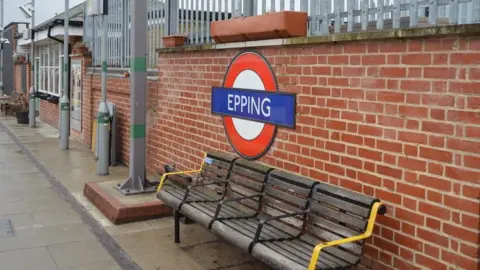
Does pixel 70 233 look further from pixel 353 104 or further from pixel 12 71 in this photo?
pixel 12 71

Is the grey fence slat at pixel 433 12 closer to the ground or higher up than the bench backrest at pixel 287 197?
higher up

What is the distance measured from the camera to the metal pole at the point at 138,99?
6.65m

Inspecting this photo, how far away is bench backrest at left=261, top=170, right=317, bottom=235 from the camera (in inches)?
170

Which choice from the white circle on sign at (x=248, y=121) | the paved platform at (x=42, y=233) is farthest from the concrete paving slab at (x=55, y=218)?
the white circle on sign at (x=248, y=121)

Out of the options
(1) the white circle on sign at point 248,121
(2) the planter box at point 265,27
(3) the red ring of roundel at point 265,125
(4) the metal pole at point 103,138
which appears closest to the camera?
(2) the planter box at point 265,27

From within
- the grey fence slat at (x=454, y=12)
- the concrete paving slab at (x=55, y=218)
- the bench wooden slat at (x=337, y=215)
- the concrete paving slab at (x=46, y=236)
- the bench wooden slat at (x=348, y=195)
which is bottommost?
the concrete paving slab at (x=46, y=236)

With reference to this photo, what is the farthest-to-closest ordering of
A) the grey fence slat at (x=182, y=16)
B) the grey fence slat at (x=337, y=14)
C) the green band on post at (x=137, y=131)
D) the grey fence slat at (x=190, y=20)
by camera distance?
1. the grey fence slat at (x=182, y=16)
2. the grey fence slat at (x=190, y=20)
3. the green band on post at (x=137, y=131)
4. the grey fence slat at (x=337, y=14)

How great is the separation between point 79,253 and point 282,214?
2.11 meters

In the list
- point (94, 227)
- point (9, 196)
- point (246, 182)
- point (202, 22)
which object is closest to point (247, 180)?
point (246, 182)

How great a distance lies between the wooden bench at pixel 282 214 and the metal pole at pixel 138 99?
1.18 meters

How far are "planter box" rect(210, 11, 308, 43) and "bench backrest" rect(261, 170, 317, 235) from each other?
1.26m

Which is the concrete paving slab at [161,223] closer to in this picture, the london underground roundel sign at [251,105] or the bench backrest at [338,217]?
the london underground roundel sign at [251,105]

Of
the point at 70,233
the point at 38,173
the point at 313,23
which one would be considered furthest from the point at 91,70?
the point at 313,23

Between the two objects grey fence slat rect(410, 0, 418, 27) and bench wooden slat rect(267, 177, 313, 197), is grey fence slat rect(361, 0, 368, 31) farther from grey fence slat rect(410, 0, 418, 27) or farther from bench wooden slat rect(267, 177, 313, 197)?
bench wooden slat rect(267, 177, 313, 197)
